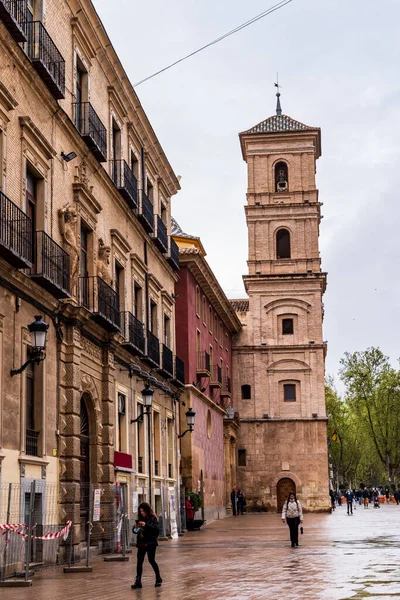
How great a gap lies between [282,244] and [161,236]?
29.6m

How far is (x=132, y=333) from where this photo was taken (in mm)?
27766

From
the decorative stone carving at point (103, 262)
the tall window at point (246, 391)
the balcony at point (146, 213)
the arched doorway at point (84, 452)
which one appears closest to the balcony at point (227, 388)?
the tall window at point (246, 391)

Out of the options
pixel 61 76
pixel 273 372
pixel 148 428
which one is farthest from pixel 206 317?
pixel 61 76

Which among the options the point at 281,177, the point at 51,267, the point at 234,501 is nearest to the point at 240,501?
the point at 234,501

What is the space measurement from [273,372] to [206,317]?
13.3 m

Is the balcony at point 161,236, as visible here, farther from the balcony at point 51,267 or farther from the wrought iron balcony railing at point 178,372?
the balcony at point 51,267

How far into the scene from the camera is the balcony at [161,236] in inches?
1273

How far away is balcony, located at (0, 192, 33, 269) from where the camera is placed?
653 inches

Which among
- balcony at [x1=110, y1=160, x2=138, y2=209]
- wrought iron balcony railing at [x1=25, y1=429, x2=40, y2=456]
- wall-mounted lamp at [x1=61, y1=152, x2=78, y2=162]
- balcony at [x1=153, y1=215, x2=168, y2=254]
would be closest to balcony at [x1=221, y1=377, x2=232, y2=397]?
balcony at [x1=153, y1=215, x2=168, y2=254]

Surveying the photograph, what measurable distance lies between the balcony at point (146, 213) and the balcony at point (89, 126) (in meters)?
5.55

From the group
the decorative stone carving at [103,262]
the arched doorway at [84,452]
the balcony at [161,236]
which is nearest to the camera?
the arched doorway at [84,452]

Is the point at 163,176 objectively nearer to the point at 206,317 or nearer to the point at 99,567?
the point at 206,317

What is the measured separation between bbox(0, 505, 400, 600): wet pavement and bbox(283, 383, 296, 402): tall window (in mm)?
34346

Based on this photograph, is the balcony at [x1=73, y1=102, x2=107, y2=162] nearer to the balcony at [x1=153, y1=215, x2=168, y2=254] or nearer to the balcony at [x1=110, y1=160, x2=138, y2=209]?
the balcony at [x1=110, y1=160, x2=138, y2=209]
